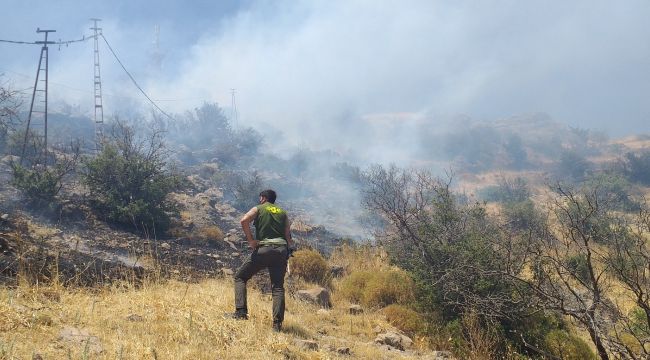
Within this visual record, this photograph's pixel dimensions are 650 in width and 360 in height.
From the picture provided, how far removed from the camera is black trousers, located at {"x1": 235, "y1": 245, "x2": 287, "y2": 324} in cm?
488

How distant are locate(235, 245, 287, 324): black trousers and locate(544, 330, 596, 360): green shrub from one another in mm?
3758

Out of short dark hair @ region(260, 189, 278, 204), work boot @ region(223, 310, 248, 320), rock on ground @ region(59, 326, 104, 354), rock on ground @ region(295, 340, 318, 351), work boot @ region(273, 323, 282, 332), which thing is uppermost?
short dark hair @ region(260, 189, 278, 204)

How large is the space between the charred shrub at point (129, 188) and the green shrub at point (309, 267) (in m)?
5.28

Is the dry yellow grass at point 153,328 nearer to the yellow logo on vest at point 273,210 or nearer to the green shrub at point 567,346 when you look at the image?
the yellow logo on vest at point 273,210

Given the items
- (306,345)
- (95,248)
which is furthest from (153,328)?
(95,248)

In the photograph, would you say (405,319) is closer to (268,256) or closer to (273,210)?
(268,256)

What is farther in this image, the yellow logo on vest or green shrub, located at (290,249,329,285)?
green shrub, located at (290,249,329,285)

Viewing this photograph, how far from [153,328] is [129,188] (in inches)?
401

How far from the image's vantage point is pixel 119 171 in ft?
43.2

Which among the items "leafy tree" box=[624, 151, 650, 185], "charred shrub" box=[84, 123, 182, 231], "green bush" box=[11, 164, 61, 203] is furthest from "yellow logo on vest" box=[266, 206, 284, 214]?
"leafy tree" box=[624, 151, 650, 185]

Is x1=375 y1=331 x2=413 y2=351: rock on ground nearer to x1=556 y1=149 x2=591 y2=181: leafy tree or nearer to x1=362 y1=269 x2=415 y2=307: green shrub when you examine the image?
x1=362 y1=269 x2=415 y2=307: green shrub

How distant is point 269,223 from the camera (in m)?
5.05

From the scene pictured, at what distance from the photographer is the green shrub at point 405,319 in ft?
21.9

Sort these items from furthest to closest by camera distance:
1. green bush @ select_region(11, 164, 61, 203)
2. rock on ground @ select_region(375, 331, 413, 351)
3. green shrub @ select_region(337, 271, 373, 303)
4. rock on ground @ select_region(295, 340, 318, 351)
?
green bush @ select_region(11, 164, 61, 203)
green shrub @ select_region(337, 271, 373, 303)
rock on ground @ select_region(375, 331, 413, 351)
rock on ground @ select_region(295, 340, 318, 351)
